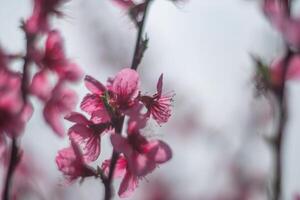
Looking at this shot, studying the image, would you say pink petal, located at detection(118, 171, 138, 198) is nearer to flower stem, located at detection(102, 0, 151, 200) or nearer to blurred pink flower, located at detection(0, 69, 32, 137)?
flower stem, located at detection(102, 0, 151, 200)

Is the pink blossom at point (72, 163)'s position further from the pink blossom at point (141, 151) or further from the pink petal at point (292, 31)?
the pink petal at point (292, 31)

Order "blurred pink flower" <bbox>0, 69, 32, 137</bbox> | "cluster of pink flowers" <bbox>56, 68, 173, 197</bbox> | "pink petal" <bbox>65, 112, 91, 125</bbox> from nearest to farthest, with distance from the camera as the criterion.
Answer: "blurred pink flower" <bbox>0, 69, 32, 137</bbox>, "cluster of pink flowers" <bbox>56, 68, 173, 197</bbox>, "pink petal" <bbox>65, 112, 91, 125</bbox>

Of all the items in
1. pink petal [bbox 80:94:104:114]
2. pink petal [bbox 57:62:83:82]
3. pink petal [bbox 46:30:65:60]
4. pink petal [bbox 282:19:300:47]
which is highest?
pink petal [bbox 46:30:65:60]

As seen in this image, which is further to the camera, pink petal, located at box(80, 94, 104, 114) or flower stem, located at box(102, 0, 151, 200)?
pink petal, located at box(80, 94, 104, 114)

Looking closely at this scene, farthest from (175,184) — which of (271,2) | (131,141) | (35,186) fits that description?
(271,2)

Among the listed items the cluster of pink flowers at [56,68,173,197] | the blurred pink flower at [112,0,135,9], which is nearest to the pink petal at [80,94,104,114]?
the cluster of pink flowers at [56,68,173,197]

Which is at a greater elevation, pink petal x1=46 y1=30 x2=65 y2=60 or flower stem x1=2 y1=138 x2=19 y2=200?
pink petal x1=46 y1=30 x2=65 y2=60

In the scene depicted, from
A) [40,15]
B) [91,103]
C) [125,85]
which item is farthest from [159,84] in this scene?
[40,15]
